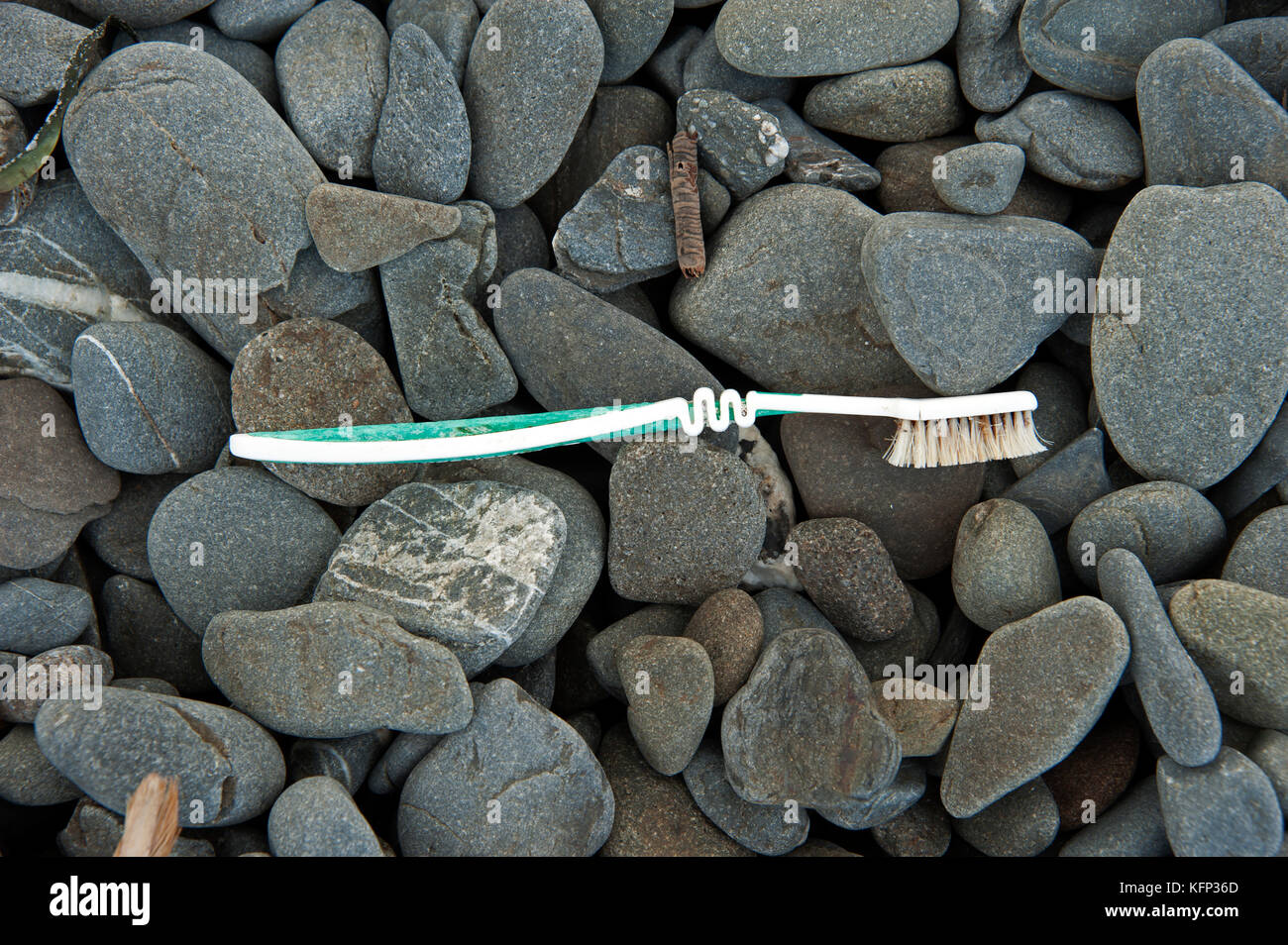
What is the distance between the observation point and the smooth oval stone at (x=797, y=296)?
96.3 inches

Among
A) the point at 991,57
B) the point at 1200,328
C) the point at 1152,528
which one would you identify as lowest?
the point at 1152,528

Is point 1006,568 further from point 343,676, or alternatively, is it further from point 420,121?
point 420,121

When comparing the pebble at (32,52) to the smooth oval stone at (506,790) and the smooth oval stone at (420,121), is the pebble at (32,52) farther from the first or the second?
the smooth oval stone at (506,790)

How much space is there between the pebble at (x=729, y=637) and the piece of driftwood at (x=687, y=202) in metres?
1.02

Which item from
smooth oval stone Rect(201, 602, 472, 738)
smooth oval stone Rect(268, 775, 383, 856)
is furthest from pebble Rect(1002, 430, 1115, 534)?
smooth oval stone Rect(268, 775, 383, 856)

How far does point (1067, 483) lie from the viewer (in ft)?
7.84

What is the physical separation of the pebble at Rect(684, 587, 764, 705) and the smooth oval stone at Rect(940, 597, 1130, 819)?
582 mm

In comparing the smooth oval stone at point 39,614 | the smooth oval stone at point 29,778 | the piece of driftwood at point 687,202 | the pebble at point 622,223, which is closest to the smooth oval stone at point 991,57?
the piece of driftwood at point 687,202

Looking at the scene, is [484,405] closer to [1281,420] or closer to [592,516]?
[592,516]

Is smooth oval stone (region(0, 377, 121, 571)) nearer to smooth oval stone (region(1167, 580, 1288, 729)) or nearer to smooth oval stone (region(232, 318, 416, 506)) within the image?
smooth oval stone (region(232, 318, 416, 506))

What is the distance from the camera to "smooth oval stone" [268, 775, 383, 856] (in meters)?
1.81

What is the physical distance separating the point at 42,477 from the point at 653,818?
6.45ft

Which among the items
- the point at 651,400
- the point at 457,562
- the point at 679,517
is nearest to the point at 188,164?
the point at 457,562

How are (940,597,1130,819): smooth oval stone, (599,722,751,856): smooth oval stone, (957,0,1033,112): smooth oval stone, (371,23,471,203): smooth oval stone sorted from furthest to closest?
(957,0,1033,112): smooth oval stone < (371,23,471,203): smooth oval stone < (599,722,751,856): smooth oval stone < (940,597,1130,819): smooth oval stone
